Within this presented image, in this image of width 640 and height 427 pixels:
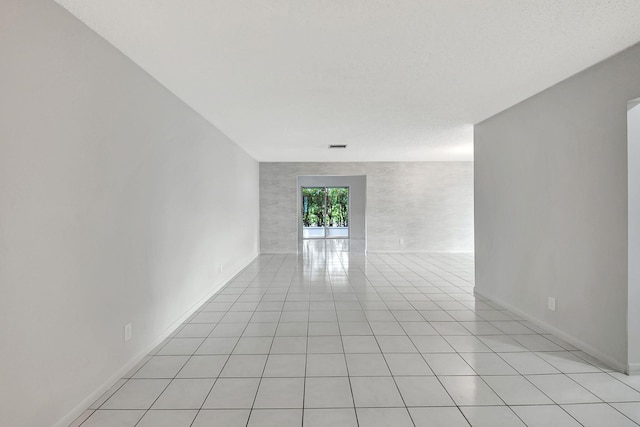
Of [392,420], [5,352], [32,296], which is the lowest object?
[392,420]

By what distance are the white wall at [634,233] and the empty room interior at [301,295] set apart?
1 cm

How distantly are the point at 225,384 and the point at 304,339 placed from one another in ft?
2.97

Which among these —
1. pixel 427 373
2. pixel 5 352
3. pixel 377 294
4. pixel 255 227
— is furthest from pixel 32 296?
pixel 255 227

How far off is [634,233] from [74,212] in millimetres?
3732

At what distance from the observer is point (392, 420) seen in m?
1.91

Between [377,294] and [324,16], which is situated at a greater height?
[324,16]

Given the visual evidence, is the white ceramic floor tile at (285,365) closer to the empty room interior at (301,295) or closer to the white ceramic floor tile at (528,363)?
the empty room interior at (301,295)

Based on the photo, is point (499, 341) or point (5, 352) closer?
point (5, 352)

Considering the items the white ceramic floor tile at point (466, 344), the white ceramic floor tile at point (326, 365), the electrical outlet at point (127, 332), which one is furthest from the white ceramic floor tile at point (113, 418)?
the white ceramic floor tile at point (466, 344)

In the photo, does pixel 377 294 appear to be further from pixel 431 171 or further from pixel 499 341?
pixel 431 171

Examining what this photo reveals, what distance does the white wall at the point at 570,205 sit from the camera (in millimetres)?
2471

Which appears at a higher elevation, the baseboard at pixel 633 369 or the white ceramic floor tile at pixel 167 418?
the baseboard at pixel 633 369

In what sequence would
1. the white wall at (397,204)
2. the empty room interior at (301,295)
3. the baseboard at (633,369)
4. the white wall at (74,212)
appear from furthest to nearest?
the white wall at (397,204)
the baseboard at (633,369)
the empty room interior at (301,295)
the white wall at (74,212)

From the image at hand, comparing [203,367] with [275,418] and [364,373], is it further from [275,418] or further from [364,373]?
[364,373]
